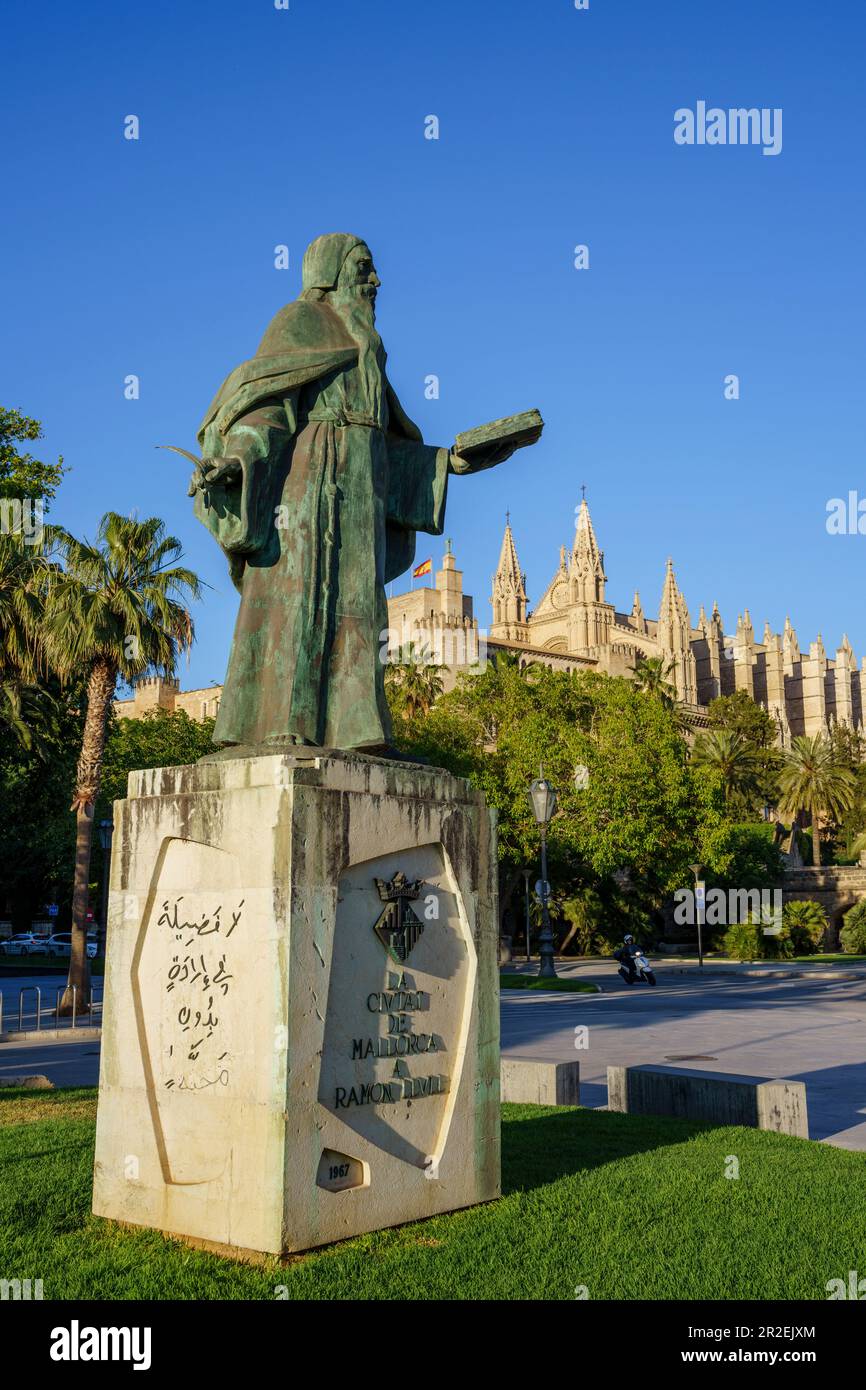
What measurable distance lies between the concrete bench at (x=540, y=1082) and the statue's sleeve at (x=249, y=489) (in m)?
5.92

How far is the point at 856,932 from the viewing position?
157ft

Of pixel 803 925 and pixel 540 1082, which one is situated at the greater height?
pixel 540 1082

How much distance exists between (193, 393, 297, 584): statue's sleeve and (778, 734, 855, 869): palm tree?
2552 inches

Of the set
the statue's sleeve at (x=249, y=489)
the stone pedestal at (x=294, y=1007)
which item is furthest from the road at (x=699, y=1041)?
the statue's sleeve at (x=249, y=489)

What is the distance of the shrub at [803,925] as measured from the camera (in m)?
42.3

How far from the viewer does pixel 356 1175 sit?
5.09m

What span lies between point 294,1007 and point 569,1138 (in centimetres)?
385

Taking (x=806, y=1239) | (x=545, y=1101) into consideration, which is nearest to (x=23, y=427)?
(x=545, y=1101)

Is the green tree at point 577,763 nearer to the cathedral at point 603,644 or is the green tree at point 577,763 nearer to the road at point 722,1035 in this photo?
the road at point 722,1035

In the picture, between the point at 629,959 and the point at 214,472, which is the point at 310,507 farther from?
the point at 629,959

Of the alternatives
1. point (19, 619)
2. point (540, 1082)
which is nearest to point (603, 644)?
point (19, 619)

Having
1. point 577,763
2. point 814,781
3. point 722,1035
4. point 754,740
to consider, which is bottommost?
point 722,1035

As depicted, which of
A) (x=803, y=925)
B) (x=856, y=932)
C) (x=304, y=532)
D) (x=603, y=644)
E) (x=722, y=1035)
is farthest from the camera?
(x=603, y=644)

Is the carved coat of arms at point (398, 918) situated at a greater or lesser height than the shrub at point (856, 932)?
greater
